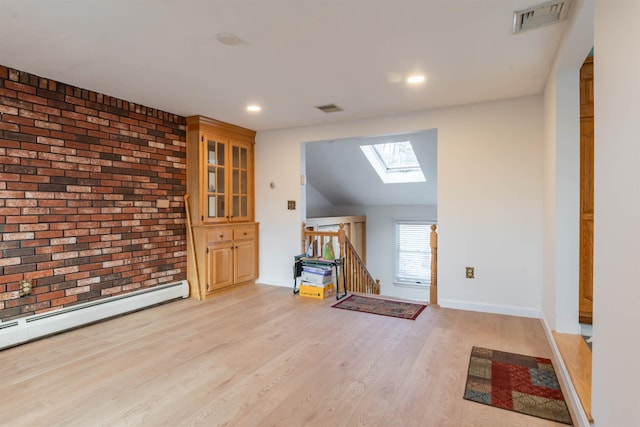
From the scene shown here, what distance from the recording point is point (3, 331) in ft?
9.13

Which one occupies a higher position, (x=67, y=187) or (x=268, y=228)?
(x=67, y=187)

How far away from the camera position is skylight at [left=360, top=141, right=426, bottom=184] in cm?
618

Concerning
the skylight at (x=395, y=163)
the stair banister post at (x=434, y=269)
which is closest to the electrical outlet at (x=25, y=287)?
the stair banister post at (x=434, y=269)

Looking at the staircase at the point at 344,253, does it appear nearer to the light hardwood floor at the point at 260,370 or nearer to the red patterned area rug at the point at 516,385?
the light hardwood floor at the point at 260,370

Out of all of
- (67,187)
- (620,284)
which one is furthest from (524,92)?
(67,187)

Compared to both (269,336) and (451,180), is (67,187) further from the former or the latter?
(451,180)

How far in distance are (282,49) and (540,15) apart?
64.0 inches

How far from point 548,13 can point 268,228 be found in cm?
396

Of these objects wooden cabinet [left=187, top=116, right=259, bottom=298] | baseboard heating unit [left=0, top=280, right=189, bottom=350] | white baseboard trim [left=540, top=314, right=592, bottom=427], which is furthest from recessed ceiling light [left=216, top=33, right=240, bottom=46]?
white baseboard trim [left=540, top=314, right=592, bottom=427]

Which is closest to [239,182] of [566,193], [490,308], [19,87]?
[19,87]

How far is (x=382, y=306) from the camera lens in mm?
3971

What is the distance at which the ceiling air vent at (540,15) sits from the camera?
6.47 ft

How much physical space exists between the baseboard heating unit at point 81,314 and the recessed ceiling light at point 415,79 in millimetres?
3448

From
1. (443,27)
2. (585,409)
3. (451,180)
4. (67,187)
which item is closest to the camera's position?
(585,409)
